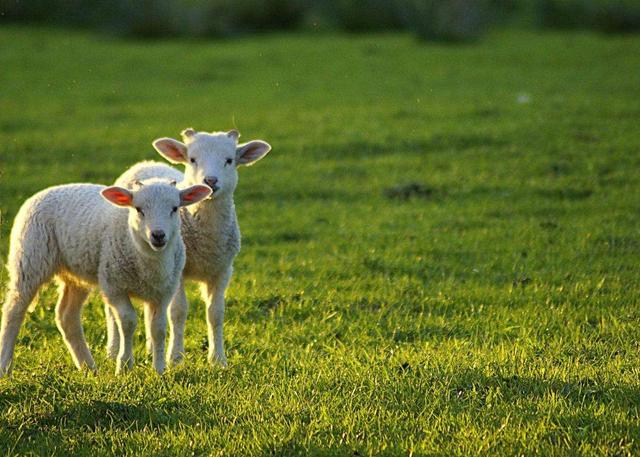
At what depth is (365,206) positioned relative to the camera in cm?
1222

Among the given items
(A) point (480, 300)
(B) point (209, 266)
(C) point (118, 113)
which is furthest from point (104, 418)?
(C) point (118, 113)

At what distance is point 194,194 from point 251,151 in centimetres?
116

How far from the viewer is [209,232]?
7137 millimetres

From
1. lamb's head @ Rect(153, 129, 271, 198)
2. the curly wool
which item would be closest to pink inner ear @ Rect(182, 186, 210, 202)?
the curly wool

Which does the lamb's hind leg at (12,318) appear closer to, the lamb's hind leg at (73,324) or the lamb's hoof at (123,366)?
the lamb's hind leg at (73,324)

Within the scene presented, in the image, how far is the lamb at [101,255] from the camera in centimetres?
631

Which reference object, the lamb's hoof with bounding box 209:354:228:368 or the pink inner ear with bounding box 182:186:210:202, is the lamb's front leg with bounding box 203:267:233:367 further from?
the pink inner ear with bounding box 182:186:210:202

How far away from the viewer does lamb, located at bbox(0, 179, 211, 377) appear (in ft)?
20.7

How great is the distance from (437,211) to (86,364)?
609 cm

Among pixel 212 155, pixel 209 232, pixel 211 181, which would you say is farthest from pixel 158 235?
pixel 212 155

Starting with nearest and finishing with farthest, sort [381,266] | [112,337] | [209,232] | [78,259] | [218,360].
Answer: [78,259] → [218,360] → [209,232] → [112,337] → [381,266]

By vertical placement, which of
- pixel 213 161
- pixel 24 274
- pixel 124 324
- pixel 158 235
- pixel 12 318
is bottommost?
pixel 12 318

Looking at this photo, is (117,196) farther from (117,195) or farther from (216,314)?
(216,314)

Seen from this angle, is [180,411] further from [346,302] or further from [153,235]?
[346,302]
